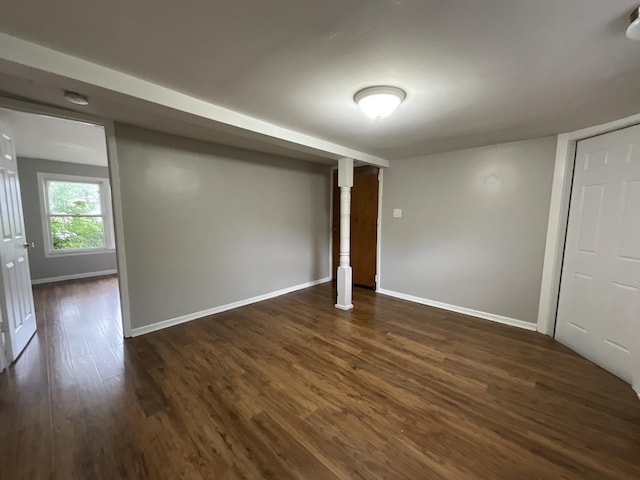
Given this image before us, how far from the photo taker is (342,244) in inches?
144

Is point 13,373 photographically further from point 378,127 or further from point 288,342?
point 378,127

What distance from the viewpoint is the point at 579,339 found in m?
2.52

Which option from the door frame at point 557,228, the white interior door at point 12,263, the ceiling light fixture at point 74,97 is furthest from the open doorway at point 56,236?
the door frame at point 557,228

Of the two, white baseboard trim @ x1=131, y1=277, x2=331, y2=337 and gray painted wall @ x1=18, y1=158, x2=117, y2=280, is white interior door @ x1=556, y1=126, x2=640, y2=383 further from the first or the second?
gray painted wall @ x1=18, y1=158, x2=117, y2=280

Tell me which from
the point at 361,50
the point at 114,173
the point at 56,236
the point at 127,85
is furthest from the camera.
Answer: the point at 56,236

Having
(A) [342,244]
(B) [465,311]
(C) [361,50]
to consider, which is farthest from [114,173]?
(B) [465,311]

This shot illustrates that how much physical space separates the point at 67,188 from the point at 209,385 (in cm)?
561

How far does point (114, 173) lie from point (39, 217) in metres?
3.88

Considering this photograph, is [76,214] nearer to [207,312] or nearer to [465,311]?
[207,312]

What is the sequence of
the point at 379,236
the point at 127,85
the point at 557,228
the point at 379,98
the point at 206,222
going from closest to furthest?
1. the point at 127,85
2. the point at 379,98
3. the point at 557,228
4. the point at 206,222
5. the point at 379,236

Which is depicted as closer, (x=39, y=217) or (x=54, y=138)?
(x=54, y=138)

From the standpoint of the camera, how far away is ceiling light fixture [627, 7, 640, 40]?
1.04 m

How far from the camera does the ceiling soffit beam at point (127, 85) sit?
1.31m

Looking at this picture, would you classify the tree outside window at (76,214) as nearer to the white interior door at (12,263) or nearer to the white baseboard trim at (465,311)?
the white interior door at (12,263)
